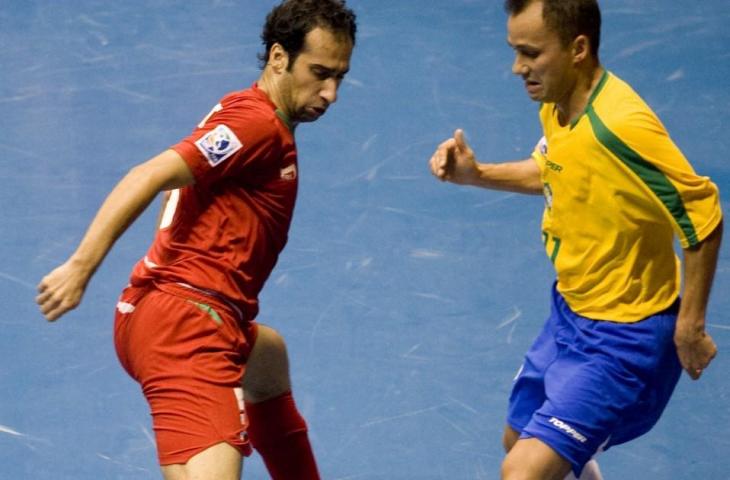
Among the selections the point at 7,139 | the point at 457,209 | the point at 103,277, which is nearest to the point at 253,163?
the point at 103,277

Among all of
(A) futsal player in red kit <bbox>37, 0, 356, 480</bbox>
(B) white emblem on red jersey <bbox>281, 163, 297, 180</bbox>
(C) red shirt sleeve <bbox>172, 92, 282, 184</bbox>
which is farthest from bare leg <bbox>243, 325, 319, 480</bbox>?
(C) red shirt sleeve <bbox>172, 92, 282, 184</bbox>

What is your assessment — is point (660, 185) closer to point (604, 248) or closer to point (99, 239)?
point (604, 248)

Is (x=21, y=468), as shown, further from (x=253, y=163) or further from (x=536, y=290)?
(x=536, y=290)

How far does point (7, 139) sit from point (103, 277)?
4.48 feet

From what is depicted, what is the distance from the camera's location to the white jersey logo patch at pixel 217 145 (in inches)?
159

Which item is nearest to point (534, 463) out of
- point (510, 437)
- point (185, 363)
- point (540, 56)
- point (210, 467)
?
point (510, 437)

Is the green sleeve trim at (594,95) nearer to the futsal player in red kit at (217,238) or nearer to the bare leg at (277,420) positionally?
the futsal player in red kit at (217,238)

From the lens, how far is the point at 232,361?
424cm

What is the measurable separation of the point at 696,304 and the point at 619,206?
1.15ft

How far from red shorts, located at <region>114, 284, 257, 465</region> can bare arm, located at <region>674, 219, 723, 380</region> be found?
129cm

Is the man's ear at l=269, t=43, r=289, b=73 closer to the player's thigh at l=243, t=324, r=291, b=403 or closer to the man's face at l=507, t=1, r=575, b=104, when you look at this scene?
the man's face at l=507, t=1, r=575, b=104

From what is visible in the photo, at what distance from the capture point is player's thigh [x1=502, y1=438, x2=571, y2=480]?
4117 mm

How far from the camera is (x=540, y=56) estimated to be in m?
4.17

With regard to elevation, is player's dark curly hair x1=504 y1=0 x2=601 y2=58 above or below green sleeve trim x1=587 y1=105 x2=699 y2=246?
above
